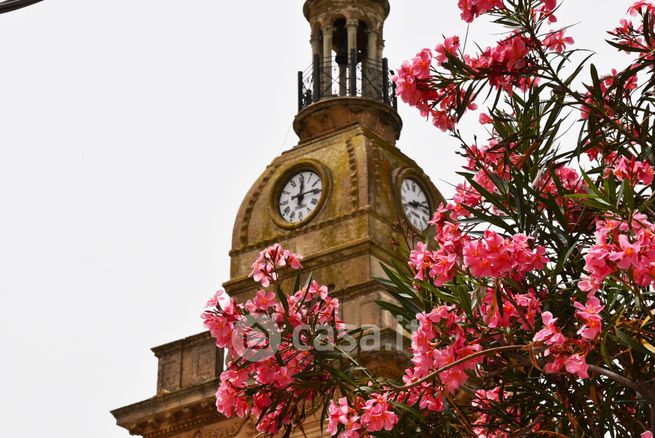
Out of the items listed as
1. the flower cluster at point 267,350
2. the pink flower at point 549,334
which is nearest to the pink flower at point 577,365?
the pink flower at point 549,334

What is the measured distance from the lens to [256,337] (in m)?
8.31

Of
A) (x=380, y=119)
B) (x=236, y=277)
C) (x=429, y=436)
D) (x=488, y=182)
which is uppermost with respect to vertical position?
(x=380, y=119)

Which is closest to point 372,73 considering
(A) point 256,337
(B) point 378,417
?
(A) point 256,337

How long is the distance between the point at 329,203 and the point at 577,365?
17.5 m

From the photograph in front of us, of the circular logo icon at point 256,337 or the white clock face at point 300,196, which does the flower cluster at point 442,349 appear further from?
the white clock face at point 300,196

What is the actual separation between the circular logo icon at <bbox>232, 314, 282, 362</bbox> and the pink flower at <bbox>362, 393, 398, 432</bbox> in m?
0.84

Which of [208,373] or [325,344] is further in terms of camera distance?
[208,373]

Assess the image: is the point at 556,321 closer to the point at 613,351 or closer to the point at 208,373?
the point at 613,351

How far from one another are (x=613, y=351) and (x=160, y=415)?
16382mm

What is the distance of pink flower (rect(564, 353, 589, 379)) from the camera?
22.8ft

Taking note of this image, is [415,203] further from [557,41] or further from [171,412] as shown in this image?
[557,41]

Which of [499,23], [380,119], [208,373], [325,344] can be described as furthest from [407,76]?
[380,119]

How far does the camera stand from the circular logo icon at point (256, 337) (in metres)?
8.27

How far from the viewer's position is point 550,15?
8.43m
